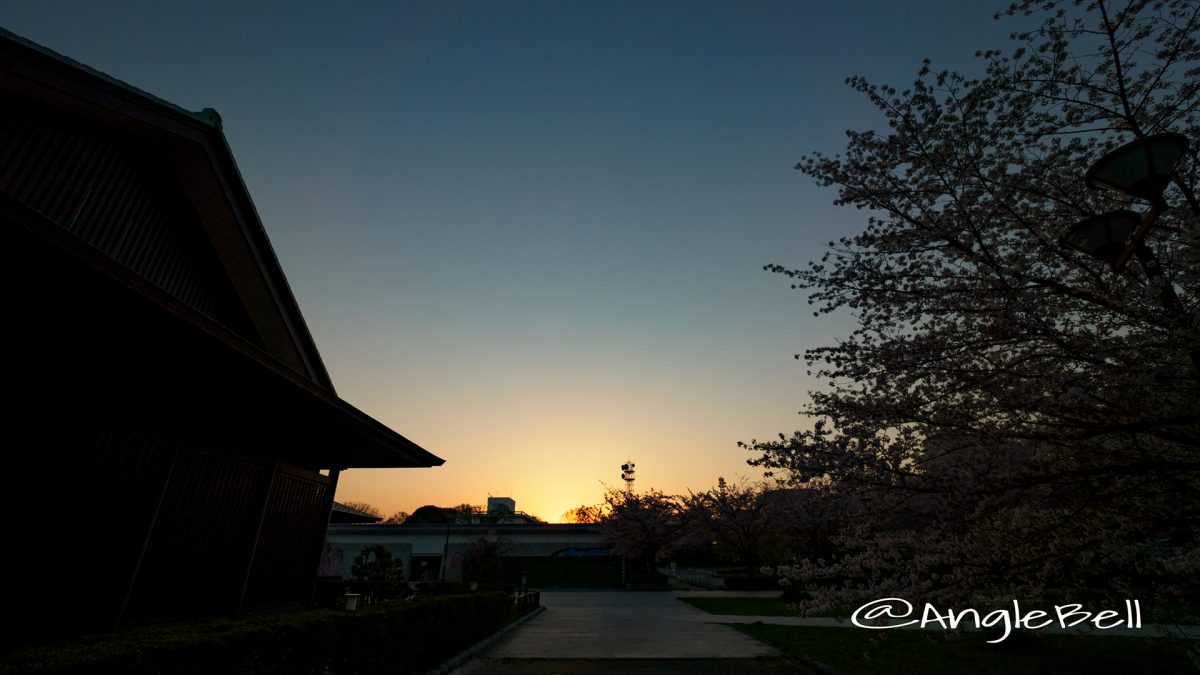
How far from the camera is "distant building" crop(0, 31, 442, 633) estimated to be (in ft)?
17.1

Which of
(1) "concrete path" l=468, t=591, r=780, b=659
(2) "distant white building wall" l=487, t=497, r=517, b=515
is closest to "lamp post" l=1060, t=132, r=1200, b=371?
(1) "concrete path" l=468, t=591, r=780, b=659

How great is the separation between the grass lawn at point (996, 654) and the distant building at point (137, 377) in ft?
28.9

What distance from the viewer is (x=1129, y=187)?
14.0ft

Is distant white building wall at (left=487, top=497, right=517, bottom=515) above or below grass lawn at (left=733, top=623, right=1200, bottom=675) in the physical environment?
above

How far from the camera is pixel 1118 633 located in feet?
41.2

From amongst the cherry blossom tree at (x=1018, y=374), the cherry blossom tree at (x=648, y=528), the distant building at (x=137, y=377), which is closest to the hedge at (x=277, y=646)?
the distant building at (x=137, y=377)

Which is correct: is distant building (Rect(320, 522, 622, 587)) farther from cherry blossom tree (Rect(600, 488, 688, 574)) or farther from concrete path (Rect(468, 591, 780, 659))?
concrete path (Rect(468, 591, 780, 659))

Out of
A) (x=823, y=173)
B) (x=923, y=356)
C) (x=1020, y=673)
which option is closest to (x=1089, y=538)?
(x=923, y=356)

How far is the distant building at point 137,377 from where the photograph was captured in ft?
17.1

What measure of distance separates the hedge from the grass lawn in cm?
694

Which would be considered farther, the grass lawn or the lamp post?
the grass lawn

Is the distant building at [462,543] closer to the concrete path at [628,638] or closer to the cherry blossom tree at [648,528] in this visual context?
the cherry blossom tree at [648,528]

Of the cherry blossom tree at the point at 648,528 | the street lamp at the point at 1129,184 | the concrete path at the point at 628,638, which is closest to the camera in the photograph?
the street lamp at the point at 1129,184

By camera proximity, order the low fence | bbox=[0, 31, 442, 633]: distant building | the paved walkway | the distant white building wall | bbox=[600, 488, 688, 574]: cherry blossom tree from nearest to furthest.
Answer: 1. bbox=[0, 31, 442, 633]: distant building
2. the paved walkway
3. the low fence
4. bbox=[600, 488, 688, 574]: cherry blossom tree
5. the distant white building wall
